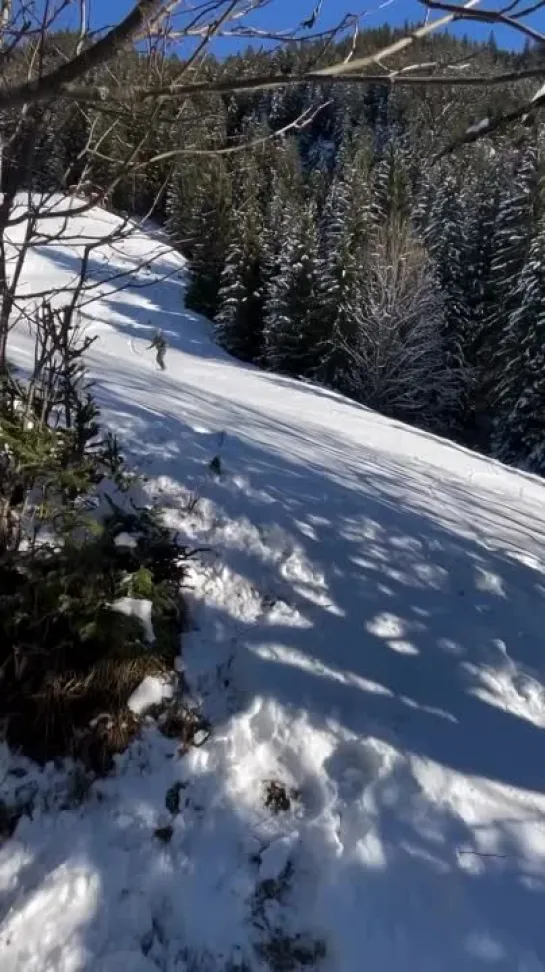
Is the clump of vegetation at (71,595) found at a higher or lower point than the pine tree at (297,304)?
lower

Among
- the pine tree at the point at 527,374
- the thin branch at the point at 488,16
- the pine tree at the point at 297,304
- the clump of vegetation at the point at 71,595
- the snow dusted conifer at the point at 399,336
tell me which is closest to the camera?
the thin branch at the point at 488,16

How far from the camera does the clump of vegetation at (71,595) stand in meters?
2.94

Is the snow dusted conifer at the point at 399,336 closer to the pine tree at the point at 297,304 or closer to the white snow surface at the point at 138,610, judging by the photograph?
the pine tree at the point at 297,304

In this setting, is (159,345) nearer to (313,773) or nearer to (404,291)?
(313,773)

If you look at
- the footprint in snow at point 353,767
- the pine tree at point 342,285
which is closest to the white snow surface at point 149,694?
the footprint in snow at point 353,767

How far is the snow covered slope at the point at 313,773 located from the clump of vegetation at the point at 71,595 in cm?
17

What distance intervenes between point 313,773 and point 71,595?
4.18 ft

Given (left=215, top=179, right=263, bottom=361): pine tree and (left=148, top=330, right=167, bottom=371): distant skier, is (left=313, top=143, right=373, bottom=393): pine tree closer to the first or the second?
(left=215, top=179, right=263, bottom=361): pine tree

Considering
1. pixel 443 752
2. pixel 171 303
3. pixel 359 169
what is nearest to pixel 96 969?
pixel 443 752

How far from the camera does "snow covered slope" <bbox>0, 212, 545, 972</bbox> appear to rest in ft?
8.05

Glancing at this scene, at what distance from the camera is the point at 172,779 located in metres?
2.87

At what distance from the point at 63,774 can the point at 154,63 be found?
252 centimetres

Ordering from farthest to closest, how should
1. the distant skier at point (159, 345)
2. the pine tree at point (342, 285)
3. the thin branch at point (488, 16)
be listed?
the pine tree at point (342, 285), the distant skier at point (159, 345), the thin branch at point (488, 16)

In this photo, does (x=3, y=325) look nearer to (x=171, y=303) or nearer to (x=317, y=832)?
(x=317, y=832)
